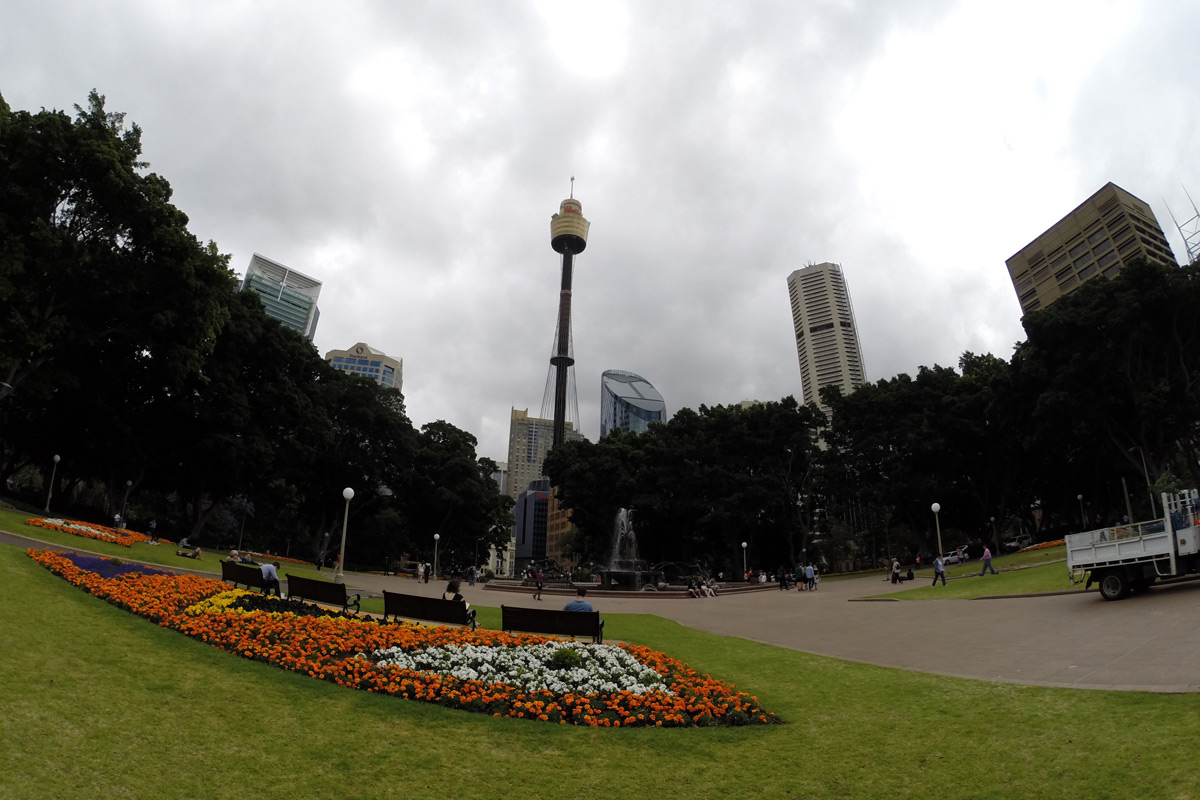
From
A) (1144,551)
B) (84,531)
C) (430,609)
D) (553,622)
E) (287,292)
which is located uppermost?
(287,292)

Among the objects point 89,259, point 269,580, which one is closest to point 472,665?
point 269,580

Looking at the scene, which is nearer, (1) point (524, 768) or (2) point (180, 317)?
(1) point (524, 768)

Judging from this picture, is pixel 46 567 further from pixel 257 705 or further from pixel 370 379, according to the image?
pixel 370 379

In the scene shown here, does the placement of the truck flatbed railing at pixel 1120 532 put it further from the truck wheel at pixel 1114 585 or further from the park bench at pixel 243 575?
the park bench at pixel 243 575

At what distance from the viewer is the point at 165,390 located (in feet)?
128

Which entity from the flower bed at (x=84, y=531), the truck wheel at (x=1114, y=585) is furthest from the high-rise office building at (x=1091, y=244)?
the flower bed at (x=84, y=531)

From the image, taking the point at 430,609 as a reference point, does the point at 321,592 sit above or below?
above

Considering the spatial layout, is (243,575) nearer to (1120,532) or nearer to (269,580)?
(269,580)

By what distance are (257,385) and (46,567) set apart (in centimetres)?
A: 3020

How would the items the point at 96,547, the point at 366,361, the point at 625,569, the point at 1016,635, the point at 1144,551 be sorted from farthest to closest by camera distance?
the point at 366,361
the point at 625,569
the point at 96,547
the point at 1144,551
the point at 1016,635

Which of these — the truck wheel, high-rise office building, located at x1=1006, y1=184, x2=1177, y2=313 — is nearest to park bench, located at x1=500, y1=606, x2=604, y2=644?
the truck wheel

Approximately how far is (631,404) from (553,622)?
172 m

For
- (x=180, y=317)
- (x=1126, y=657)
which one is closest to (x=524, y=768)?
(x=1126, y=657)

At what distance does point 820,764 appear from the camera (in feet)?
21.3
